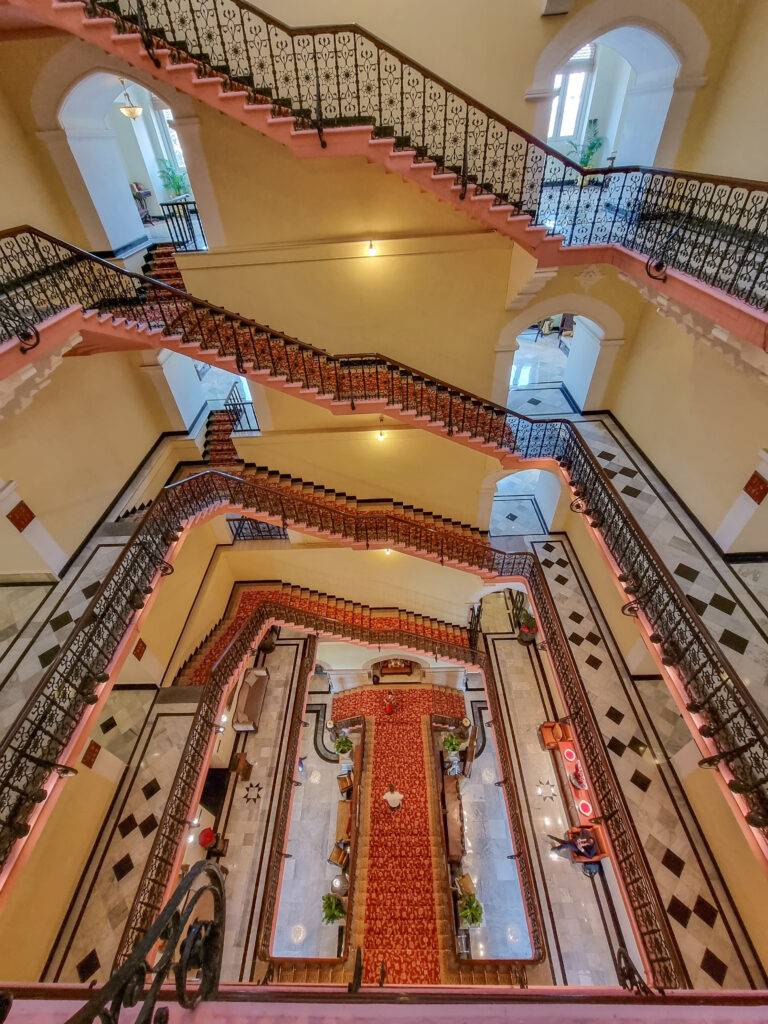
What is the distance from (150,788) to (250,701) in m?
3.54

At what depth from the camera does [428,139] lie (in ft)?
20.9

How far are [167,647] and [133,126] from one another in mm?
12940

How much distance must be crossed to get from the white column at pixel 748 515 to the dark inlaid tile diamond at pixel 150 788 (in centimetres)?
969

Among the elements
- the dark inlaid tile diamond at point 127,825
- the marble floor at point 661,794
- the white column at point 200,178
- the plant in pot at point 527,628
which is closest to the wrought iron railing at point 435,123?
the white column at point 200,178

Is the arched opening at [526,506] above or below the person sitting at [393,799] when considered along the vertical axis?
above

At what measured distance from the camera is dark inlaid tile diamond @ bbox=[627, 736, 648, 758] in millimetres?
7481

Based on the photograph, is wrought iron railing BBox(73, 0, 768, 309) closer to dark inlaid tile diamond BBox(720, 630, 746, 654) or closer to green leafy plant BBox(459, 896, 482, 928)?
dark inlaid tile diamond BBox(720, 630, 746, 654)

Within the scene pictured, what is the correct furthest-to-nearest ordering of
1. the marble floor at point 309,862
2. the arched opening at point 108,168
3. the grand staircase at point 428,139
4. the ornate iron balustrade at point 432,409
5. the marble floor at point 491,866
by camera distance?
the marble floor at point 309,862
the marble floor at point 491,866
the arched opening at point 108,168
the ornate iron balustrade at point 432,409
the grand staircase at point 428,139

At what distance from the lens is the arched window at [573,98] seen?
10.8 metres

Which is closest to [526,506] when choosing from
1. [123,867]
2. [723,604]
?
[723,604]

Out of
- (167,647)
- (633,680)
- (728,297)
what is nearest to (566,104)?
(728,297)

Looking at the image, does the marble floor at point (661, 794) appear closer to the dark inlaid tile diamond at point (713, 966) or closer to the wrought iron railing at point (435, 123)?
the dark inlaid tile diamond at point (713, 966)

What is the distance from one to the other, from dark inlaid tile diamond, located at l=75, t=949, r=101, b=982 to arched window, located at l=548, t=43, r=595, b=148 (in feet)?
56.9

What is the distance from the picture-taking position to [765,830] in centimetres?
436
